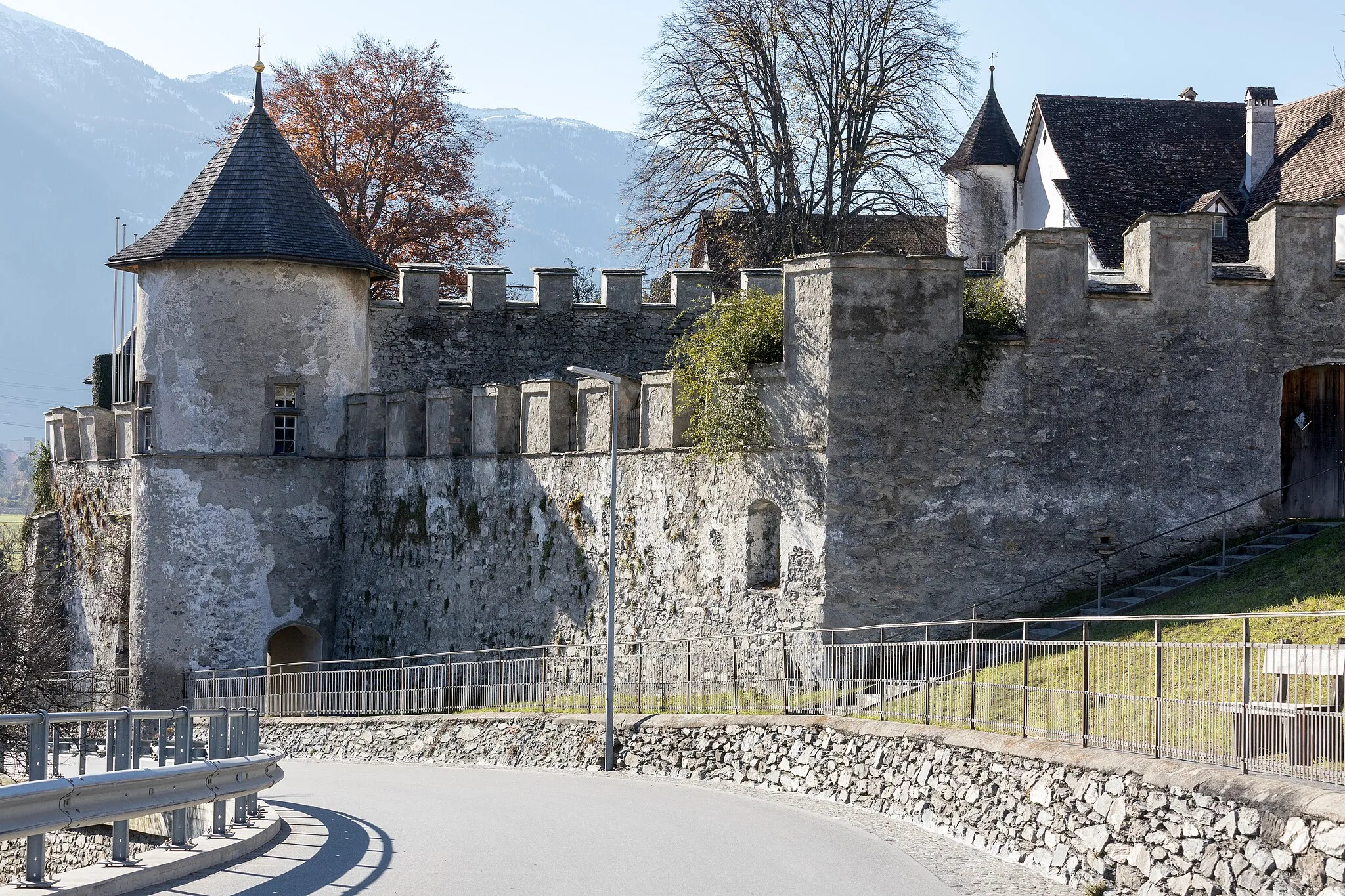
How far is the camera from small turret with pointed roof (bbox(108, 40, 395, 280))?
32.8 m

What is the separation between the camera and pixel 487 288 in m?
34.7

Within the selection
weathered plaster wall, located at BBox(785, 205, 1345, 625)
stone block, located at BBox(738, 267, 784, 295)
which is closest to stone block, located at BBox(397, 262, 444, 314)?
stone block, located at BBox(738, 267, 784, 295)

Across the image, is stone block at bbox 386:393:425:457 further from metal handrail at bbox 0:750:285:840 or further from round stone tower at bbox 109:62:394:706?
metal handrail at bbox 0:750:285:840

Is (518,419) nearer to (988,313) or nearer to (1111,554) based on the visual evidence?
(988,313)

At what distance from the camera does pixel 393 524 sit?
33.5 metres

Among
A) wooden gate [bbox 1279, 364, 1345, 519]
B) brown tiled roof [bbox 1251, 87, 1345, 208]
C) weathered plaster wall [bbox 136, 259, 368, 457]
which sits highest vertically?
brown tiled roof [bbox 1251, 87, 1345, 208]

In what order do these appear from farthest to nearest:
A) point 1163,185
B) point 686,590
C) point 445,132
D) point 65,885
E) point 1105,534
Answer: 1. point 445,132
2. point 1163,185
3. point 686,590
4. point 1105,534
5. point 65,885

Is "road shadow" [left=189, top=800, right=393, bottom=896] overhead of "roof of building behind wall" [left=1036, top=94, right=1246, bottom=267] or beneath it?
beneath

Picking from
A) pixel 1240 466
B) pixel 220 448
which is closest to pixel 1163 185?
pixel 1240 466

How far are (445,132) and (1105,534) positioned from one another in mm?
28237

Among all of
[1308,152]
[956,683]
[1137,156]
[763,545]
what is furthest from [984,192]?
[956,683]

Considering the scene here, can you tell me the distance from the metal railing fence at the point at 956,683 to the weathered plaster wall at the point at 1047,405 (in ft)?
4.15

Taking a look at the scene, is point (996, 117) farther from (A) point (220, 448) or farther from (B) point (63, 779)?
(B) point (63, 779)

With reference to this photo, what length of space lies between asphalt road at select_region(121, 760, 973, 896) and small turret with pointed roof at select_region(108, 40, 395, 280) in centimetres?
1531
